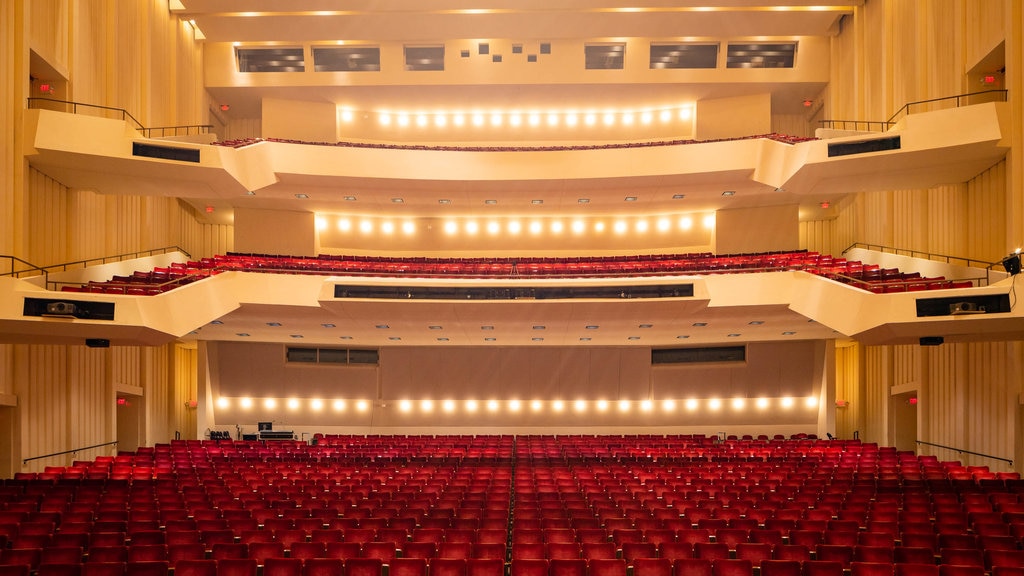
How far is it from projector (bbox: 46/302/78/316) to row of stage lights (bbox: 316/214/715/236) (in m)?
11.6

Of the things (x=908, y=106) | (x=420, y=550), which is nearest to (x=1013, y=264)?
(x=908, y=106)

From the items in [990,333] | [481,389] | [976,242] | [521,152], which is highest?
[521,152]

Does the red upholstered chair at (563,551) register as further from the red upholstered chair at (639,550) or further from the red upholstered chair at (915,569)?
the red upholstered chair at (915,569)

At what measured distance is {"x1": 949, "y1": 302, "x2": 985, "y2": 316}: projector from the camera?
41.9 feet

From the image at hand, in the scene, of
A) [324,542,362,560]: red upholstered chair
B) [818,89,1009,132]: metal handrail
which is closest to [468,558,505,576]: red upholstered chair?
[324,542,362,560]: red upholstered chair

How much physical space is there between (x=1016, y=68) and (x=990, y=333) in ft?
13.4

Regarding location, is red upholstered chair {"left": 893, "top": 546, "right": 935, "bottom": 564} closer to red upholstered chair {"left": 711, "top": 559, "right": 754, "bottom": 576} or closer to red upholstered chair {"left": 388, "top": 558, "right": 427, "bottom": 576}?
red upholstered chair {"left": 711, "top": 559, "right": 754, "bottom": 576}

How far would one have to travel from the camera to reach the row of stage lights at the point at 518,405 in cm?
2308

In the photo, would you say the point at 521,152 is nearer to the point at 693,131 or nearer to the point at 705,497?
the point at 693,131

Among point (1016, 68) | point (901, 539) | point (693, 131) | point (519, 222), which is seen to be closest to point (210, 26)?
point (519, 222)

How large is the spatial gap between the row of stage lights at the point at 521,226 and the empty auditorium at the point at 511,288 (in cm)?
8

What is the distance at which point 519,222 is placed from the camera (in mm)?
25109

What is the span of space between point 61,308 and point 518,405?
12749mm

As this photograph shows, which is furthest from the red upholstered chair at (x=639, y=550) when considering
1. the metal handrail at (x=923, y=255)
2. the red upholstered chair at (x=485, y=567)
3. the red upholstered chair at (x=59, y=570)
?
the metal handrail at (x=923, y=255)
